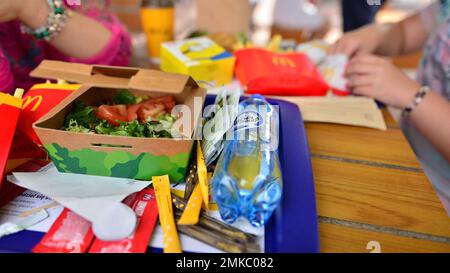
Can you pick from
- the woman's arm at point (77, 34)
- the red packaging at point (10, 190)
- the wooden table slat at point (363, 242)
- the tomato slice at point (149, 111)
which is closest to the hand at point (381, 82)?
the wooden table slat at point (363, 242)

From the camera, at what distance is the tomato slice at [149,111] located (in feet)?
1.78

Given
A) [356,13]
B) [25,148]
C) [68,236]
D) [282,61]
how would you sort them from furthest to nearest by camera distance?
[356,13]
[282,61]
[25,148]
[68,236]

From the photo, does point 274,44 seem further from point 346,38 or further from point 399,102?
point 399,102

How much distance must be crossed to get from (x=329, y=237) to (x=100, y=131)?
1.13 ft

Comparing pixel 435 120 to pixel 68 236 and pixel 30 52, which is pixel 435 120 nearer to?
pixel 68 236

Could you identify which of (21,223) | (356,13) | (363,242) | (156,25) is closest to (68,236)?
(21,223)

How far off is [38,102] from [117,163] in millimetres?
→ 181

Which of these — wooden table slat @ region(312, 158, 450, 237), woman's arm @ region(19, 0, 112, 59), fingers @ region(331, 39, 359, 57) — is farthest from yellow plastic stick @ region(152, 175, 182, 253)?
fingers @ region(331, 39, 359, 57)

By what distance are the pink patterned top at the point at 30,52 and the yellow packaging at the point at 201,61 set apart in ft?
0.35

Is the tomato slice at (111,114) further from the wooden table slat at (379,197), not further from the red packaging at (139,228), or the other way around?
the wooden table slat at (379,197)

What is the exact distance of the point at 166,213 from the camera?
431 mm

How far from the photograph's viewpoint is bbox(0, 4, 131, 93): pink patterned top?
62 centimetres

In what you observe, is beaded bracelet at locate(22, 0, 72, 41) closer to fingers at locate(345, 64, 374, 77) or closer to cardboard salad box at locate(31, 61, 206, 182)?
cardboard salad box at locate(31, 61, 206, 182)
